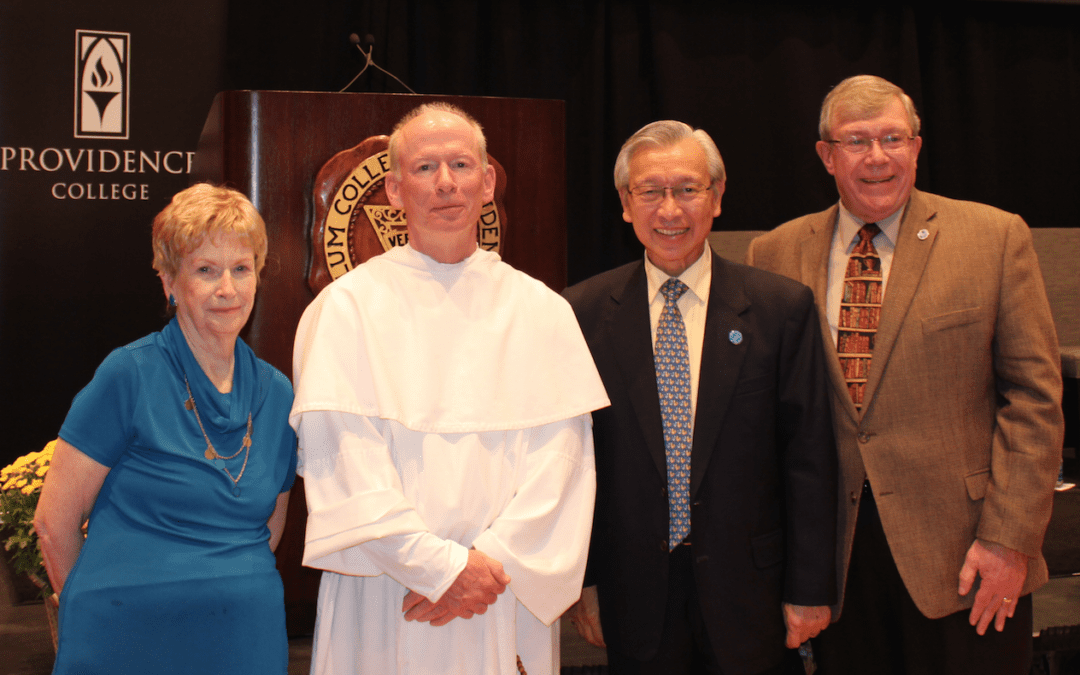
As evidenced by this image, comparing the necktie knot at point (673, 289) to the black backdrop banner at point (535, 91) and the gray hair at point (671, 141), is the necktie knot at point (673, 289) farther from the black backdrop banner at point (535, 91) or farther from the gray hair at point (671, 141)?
the black backdrop banner at point (535, 91)

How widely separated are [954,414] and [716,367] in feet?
2.01

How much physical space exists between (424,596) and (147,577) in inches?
21.0

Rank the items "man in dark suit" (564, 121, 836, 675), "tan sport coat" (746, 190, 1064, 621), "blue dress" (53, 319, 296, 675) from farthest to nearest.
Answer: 1. "tan sport coat" (746, 190, 1064, 621)
2. "man in dark suit" (564, 121, 836, 675)
3. "blue dress" (53, 319, 296, 675)

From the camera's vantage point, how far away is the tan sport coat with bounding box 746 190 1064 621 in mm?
2125

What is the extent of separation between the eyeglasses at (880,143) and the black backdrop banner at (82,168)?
2.92 metres

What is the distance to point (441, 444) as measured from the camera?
190 centimetres

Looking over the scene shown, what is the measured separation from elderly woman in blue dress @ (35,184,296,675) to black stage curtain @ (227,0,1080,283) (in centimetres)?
257

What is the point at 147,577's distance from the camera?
1736mm

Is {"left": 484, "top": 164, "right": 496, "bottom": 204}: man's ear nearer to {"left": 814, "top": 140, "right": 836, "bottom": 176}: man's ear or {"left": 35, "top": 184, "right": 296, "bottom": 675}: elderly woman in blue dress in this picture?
{"left": 35, "top": 184, "right": 296, "bottom": 675}: elderly woman in blue dress

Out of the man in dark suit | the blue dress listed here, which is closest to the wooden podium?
the blue dress

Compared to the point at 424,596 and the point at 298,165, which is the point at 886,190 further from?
the point at 298,165

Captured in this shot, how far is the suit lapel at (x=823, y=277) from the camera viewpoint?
2201 mm

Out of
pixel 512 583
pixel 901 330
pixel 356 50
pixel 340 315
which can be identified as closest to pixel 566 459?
pixel 512 583

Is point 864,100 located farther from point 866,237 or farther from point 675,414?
point 675,414
